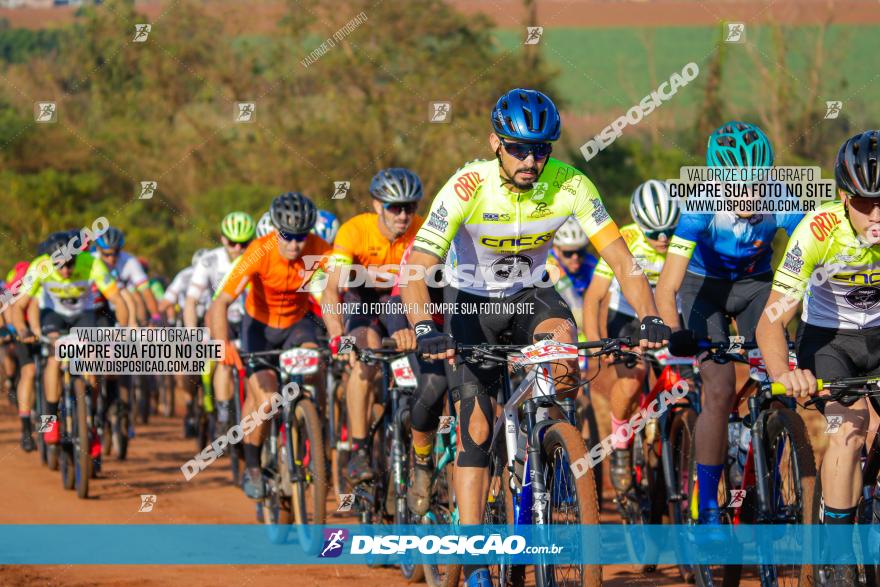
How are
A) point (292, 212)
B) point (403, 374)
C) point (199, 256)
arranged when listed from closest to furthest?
point (403, 374)
point (292, 212)
point (199, 256)

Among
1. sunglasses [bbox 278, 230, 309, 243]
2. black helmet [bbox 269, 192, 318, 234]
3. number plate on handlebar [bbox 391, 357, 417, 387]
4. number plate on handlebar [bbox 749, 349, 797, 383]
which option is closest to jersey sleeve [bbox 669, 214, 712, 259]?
number plate on handlebar [bbox 749, 349, 797, 383]

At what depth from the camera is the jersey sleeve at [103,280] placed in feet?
42.3

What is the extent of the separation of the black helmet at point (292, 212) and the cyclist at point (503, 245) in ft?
10.0

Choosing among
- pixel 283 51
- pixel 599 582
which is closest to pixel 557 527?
pixel 599 582

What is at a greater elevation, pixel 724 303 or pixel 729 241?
pixel 729 241

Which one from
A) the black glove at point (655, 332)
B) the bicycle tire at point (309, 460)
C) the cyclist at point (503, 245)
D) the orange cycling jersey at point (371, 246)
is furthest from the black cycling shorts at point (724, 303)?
the bicycle tire at point (309, 460)

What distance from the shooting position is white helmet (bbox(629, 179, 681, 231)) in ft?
30.1

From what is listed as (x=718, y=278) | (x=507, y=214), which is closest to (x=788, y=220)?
(x=718, y=278)

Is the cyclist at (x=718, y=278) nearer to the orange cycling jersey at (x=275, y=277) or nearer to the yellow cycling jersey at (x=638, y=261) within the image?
the yellow cycling jersey at (x=638, y=261)

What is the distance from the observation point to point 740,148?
752cm

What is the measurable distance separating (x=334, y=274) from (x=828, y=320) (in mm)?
4160

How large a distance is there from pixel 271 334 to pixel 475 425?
4.16m

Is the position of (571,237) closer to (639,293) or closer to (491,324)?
(491,324)

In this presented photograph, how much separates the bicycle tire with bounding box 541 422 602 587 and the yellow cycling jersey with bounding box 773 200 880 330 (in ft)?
4.29
